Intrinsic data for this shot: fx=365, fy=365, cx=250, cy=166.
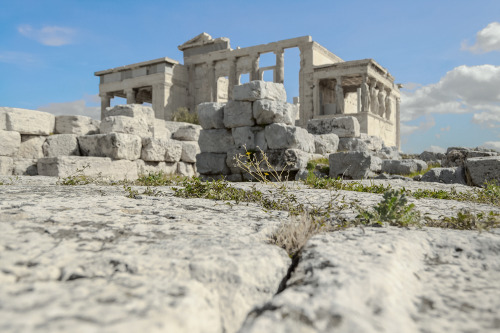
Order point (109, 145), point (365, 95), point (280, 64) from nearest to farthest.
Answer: point (109, 145) < point (365, 95) < point (280, 64)

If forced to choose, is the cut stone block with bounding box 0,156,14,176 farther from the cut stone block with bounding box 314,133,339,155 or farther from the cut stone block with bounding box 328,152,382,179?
the cut stone block with bounding box 314,133,339,155

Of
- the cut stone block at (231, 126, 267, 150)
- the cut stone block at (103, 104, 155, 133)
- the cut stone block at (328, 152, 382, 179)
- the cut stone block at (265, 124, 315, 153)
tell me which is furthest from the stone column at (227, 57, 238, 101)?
the cut stone block at (328, 152, 382, 179)

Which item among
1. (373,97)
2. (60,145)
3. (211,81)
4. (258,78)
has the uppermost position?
(211,81)

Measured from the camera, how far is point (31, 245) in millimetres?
1310

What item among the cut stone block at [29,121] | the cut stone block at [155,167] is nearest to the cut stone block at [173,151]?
the cut stone block at [155,167]

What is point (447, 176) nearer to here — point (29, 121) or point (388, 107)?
point (29, 121)

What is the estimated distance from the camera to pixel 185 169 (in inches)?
443

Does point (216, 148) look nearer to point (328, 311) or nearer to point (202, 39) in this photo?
point (328, 311)

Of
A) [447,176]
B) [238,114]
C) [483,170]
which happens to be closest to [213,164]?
[238,114]

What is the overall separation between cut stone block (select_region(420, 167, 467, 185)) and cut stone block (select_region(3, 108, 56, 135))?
8.99 m

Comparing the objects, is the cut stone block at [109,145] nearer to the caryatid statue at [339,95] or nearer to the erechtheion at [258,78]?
the erechtheion at [258,78]

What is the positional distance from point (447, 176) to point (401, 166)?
1709 mm

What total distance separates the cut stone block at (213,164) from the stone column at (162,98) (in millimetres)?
19134

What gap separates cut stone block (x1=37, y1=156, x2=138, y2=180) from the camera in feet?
25.0
